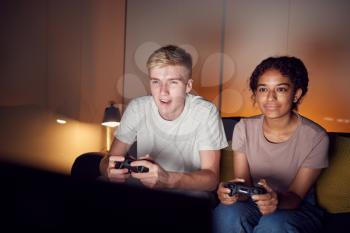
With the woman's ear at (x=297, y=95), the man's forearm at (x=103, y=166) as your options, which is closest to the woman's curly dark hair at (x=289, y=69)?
the woman's ear at (x=297, y=95)

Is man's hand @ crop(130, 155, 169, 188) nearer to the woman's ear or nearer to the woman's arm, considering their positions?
the woman's arm

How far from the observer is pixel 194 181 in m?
1.21

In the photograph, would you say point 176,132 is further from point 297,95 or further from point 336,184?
point 336,184

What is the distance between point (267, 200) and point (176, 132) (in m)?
0.47

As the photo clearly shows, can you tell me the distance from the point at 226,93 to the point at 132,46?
2.79 feet

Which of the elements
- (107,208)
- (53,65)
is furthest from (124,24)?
(107,208)

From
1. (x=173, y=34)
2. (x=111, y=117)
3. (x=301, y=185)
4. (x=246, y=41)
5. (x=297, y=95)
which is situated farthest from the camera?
(x=173, y=34)

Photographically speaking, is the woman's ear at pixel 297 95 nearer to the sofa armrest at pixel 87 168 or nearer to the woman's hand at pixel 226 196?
the woman's hand at pixel 226 196

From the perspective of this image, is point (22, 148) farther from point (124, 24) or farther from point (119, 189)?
point (124, 24)

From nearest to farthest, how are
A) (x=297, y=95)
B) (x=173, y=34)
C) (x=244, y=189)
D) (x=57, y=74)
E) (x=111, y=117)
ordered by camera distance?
(x=244, y=189), (x=297, y=95), (x=57, y=74), (x=111, y=117), (x=173, y=34)

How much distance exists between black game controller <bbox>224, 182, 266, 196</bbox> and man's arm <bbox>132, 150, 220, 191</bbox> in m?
0.14

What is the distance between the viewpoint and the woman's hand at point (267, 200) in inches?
41.3

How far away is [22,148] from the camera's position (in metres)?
1.80

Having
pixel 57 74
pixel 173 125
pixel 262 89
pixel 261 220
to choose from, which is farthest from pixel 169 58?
pixel 57 74
